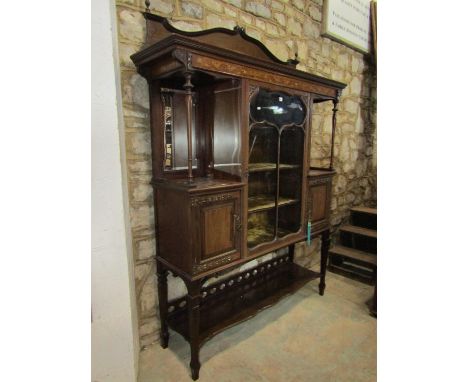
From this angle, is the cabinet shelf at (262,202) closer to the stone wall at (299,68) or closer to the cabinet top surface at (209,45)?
the stone wall at (299,68)

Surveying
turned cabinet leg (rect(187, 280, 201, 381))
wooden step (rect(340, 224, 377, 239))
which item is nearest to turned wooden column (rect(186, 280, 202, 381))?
turned cabinet leg (rect(187, 280, 201, 381))

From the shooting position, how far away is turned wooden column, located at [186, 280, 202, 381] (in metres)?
1.41

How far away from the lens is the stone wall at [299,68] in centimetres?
149

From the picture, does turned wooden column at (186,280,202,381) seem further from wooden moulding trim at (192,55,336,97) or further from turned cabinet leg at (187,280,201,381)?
wooden moulding trim at (192,55,336,97)

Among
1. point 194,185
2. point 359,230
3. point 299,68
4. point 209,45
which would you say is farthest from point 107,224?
point 359,230

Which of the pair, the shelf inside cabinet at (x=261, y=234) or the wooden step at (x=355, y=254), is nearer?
the shelf inside cabinet at (x=261, y=234)

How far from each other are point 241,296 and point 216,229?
80cm

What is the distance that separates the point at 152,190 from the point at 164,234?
0.27 meters

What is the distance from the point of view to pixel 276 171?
5.88 ft

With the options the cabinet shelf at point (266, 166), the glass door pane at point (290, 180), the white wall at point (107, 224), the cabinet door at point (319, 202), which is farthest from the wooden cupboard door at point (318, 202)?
the white wall at point (107, 224)

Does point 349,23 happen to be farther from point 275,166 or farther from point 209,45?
point 209,45

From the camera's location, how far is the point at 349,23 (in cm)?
269
